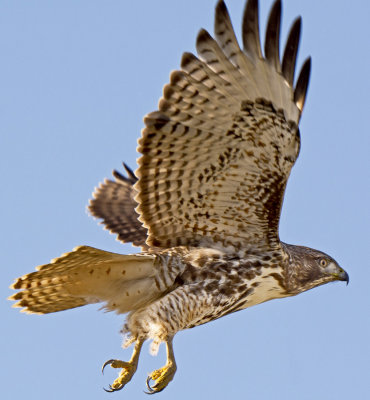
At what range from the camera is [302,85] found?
301 inches

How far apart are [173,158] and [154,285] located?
1066 mm

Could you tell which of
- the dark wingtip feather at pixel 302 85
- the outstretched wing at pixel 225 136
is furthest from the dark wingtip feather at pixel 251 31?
the dark wingtip feather at pixel 302 85

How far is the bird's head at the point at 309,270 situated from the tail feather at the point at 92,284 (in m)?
1.25

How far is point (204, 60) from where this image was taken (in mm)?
7406

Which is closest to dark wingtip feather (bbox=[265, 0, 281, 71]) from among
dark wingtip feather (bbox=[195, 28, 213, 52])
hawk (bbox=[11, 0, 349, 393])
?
hawk (bbox=[11, 0, 349, 393])

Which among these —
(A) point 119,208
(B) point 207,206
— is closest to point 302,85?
(B) point 207,206

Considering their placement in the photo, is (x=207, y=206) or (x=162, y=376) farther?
(x=207, y=206)

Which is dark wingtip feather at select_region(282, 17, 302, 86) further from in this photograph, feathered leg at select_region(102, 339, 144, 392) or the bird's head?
feathered leg at select_region(102, 339, 144, 392)

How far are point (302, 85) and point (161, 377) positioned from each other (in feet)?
8.46

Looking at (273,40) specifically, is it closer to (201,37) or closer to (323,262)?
A: (201,37)

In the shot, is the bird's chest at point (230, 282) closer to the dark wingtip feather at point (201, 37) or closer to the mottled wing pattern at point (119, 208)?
the mottled wing pattern at point (119, 208)

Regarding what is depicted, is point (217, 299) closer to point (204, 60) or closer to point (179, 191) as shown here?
point (179, 191)

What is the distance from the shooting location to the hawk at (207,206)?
745 centimetres

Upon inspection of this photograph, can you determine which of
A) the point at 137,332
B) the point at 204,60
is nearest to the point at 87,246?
the point at 137,332
